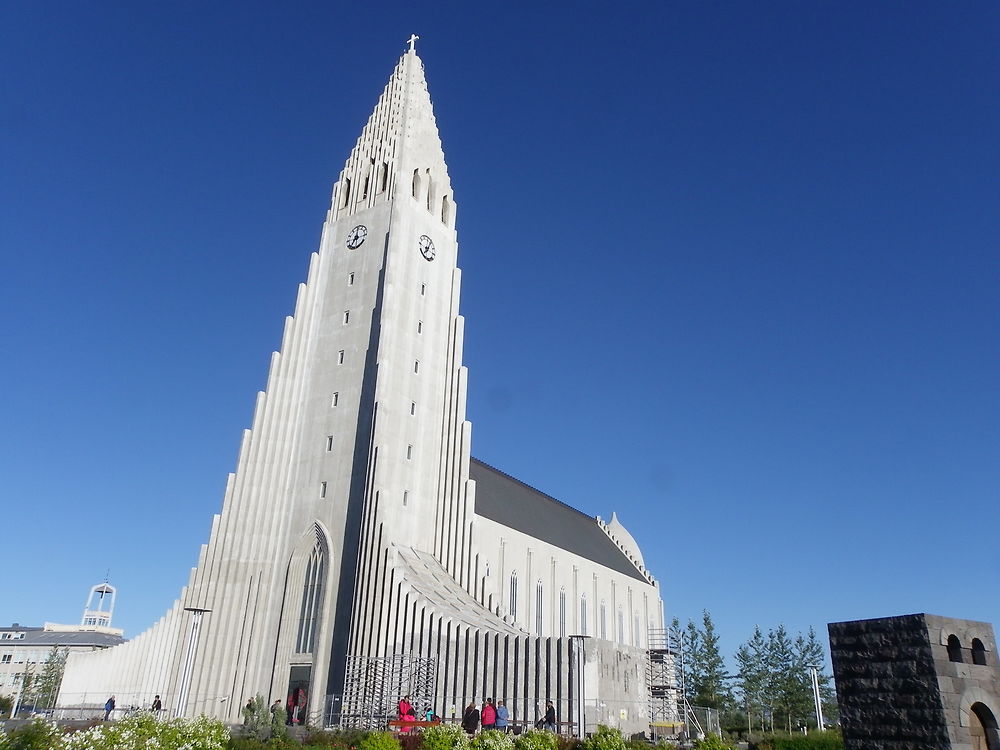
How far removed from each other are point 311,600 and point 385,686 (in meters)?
7.96

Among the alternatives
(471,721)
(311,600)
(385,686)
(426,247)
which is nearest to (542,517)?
(426,247)

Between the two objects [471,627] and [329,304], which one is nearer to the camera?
[471,627]

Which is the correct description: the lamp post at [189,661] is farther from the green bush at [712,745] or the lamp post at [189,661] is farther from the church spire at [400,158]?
the church spire at [400,158]

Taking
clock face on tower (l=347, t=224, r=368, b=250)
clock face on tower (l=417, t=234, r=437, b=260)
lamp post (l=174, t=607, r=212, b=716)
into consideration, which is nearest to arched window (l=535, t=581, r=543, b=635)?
lamp post (l=174, t=607, r=212, b=716)

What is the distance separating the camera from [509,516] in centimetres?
5788

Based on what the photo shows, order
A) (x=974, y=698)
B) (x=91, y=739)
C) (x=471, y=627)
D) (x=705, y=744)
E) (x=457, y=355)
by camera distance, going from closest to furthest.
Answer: (x=91, y=739), (x=974, y=698), (x=705, y=744), (x=471, y=627), (x=457, y=355)

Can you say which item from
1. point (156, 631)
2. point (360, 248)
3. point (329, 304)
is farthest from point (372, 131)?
point (156, 631)

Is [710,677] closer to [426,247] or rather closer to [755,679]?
[755,679]

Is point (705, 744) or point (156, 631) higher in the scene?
point (156, 631)

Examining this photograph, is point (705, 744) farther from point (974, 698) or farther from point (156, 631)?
point (156, 631)

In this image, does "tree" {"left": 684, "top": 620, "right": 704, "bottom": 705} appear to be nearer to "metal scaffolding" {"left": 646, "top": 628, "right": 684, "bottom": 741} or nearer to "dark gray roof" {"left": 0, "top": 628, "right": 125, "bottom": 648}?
"metal scaffolding" {"left": 646, "top": 628, "right": 684, "bottom": 741}

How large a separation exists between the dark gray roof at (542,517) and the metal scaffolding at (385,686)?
58.8 feet

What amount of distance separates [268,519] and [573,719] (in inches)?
867

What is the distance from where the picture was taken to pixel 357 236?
167 feet
